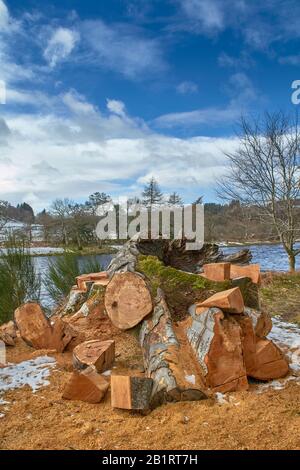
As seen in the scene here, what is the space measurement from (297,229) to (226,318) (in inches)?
337

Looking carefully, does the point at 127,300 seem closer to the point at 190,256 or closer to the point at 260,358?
the point at 260,358

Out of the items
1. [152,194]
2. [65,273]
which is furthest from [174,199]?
[65,273]

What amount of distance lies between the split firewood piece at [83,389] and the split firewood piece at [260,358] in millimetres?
1261

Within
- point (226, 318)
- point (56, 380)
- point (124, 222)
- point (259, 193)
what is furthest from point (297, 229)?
point (124, 222)

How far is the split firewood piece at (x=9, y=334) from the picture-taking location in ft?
12.7

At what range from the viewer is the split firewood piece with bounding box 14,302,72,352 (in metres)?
3.69

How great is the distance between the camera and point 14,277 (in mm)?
6797

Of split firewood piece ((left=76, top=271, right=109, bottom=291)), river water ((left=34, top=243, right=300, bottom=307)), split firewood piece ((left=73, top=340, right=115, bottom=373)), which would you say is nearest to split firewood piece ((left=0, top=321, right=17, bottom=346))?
split firewood piece ((left=76, top=271, right=109, bottom=291))

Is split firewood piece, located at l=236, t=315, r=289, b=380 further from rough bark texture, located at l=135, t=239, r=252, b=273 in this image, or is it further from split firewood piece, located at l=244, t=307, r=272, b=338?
rough bark texture, located at l=135, t=239, r=252, b=273

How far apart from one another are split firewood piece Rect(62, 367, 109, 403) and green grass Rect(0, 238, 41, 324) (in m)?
4.35

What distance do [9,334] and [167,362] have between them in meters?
2.21

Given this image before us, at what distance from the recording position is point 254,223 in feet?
40.9

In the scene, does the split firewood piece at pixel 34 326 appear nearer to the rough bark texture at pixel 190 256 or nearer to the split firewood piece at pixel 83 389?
the split firewood piece at pixel 83 389
